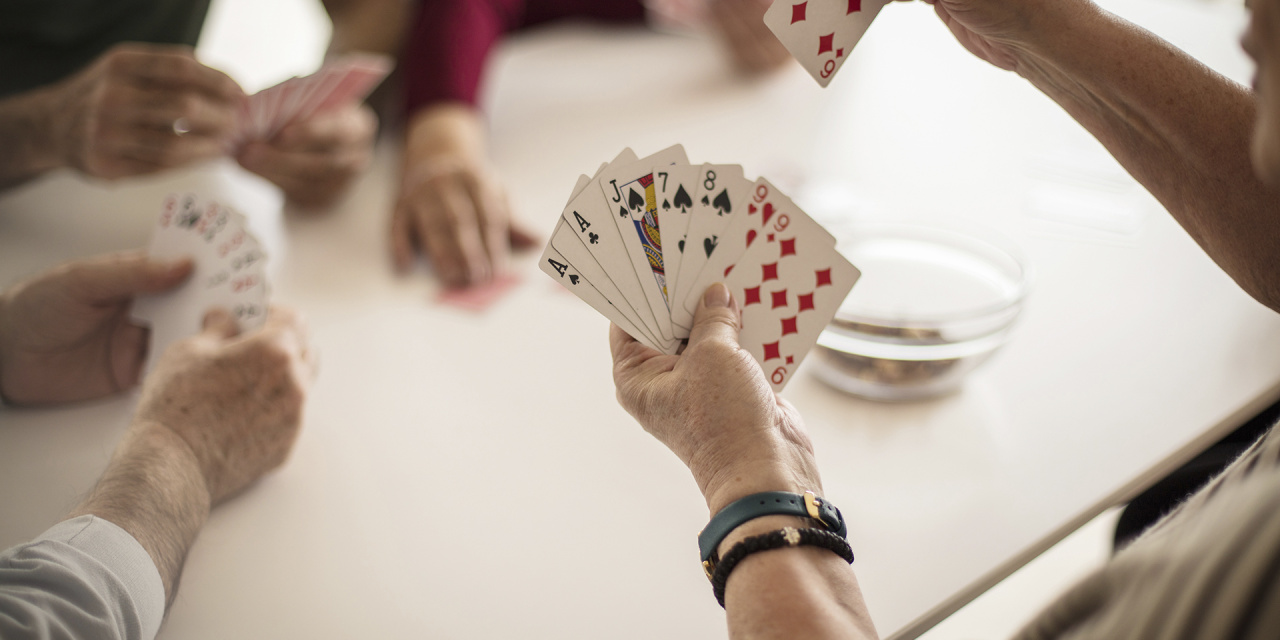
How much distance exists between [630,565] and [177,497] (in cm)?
54

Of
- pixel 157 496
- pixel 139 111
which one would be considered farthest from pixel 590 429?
pixel 139 111

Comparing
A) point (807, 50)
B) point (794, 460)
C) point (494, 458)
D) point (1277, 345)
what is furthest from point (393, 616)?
point (1277, 345)

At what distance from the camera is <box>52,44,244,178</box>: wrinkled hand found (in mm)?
1358

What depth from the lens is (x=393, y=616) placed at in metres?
0.86

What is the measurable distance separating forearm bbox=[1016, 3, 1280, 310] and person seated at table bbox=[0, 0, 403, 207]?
1352mm

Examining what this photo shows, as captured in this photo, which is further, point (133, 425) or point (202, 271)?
point (202, 271)

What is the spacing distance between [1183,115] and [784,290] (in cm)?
54

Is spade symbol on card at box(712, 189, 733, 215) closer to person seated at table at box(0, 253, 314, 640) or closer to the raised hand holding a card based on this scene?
person seated at table at box(0, 253, 314, 640)

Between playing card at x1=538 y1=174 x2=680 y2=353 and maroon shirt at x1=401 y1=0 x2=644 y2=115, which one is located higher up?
playing card at x1=538 y1=174 x2=680 y2=353

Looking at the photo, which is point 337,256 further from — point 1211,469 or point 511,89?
point 1211,469

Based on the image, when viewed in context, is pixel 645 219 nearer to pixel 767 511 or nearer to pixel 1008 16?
pixel 767 511

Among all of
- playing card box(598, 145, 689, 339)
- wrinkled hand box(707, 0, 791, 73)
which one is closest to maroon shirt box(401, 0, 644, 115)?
wrinkled hand box(707, 0, 791, 73)

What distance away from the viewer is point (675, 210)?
0.95m

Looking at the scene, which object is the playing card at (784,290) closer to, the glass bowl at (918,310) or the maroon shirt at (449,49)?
the glass bowl at (918,310)
